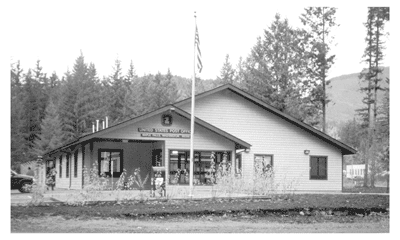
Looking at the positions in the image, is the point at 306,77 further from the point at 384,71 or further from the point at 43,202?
the point at 43,202

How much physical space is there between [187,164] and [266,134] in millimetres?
5363

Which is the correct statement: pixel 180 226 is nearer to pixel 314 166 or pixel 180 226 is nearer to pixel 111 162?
pixel 111 162

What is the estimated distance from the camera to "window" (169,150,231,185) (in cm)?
2770

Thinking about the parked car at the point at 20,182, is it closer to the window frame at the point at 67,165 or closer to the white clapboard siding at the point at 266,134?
the window frame at the point at 67,165

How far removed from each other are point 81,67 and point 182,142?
990 inches

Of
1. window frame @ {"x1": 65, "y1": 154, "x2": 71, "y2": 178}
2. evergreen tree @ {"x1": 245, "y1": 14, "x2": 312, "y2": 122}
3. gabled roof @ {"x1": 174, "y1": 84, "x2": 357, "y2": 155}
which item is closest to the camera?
gabled roof @ {"x1": 174, "y1": 84, "x2": 357, "y2": 155}

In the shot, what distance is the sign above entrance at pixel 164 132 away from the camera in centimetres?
2669

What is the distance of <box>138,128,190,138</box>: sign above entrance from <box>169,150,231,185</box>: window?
0.81 metres

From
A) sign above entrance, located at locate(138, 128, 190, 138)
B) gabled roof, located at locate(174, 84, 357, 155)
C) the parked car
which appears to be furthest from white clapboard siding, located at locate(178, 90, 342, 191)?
the parked car

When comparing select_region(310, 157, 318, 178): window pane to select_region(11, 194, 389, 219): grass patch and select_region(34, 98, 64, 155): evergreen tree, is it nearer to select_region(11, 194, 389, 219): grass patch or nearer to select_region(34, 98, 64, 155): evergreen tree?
select_region(11, 194, 389, 219): grass patch

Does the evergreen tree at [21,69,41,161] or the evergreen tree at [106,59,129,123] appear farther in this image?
the evergreen tree at [106,59,129,123]

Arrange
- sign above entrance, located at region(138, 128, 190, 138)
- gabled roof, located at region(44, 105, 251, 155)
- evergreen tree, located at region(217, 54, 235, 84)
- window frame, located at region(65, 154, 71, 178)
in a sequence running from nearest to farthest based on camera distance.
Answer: gabled roof, located at region(44, 105, 251, 155) < sign above entrance, located at region(138, 128, 190, 138) < window frame, located at region(65, 154, 71, 178) < evergreen tree, located at region(217, 54, 235, 84)

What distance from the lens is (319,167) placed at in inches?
1260

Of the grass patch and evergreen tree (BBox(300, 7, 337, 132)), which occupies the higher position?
evergreen tree (BBox(300, 7, 337, 132))
